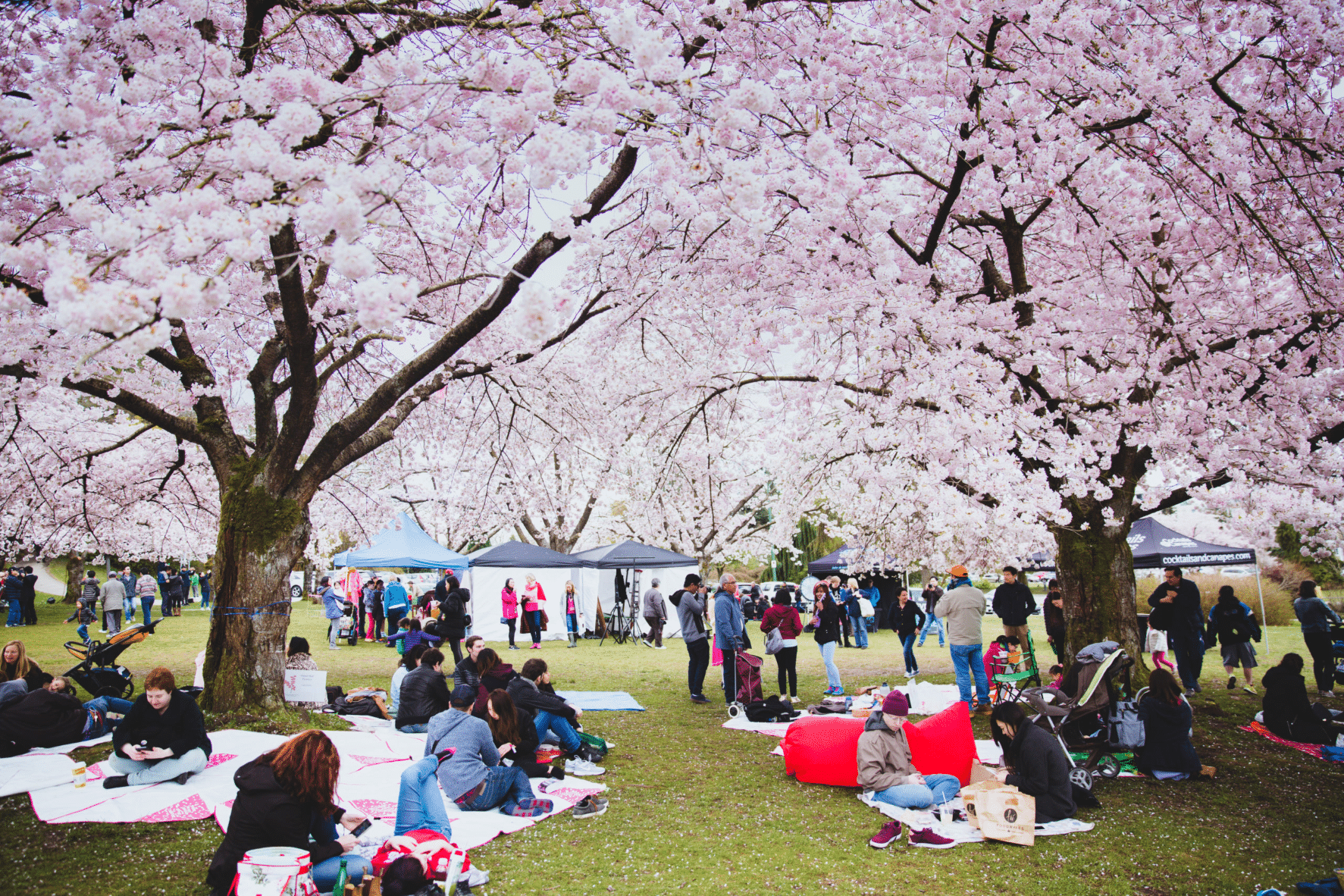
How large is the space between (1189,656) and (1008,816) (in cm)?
700

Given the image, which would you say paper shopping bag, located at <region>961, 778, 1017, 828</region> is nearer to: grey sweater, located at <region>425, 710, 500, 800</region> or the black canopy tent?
grey sweater, located at <region>425, 710, 500, 800</region>

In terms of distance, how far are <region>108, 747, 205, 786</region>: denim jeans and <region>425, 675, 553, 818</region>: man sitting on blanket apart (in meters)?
1.78

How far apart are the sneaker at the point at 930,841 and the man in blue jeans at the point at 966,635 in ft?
12.9

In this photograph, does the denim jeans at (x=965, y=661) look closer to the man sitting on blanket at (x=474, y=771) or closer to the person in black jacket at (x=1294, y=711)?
the person in black jacket at (x=1294, y=711)

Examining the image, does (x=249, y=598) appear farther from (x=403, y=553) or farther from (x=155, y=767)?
(x=403, y=553)

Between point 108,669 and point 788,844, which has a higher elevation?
point 108,669

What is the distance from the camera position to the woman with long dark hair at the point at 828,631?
9.95 meters

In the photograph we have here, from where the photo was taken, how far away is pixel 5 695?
22.6 ft

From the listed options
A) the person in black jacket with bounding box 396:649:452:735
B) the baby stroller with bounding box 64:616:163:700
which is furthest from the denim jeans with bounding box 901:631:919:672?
the baby stroller with bounding box 64:616:163:700

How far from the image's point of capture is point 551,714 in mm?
6738

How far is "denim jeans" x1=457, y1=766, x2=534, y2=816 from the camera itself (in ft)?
17.4

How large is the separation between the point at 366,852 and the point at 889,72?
23.4ft

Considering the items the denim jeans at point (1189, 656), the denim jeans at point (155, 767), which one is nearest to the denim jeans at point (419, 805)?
the denim jeans at point (155, 767)

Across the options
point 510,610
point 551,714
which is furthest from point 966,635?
point 510,610
